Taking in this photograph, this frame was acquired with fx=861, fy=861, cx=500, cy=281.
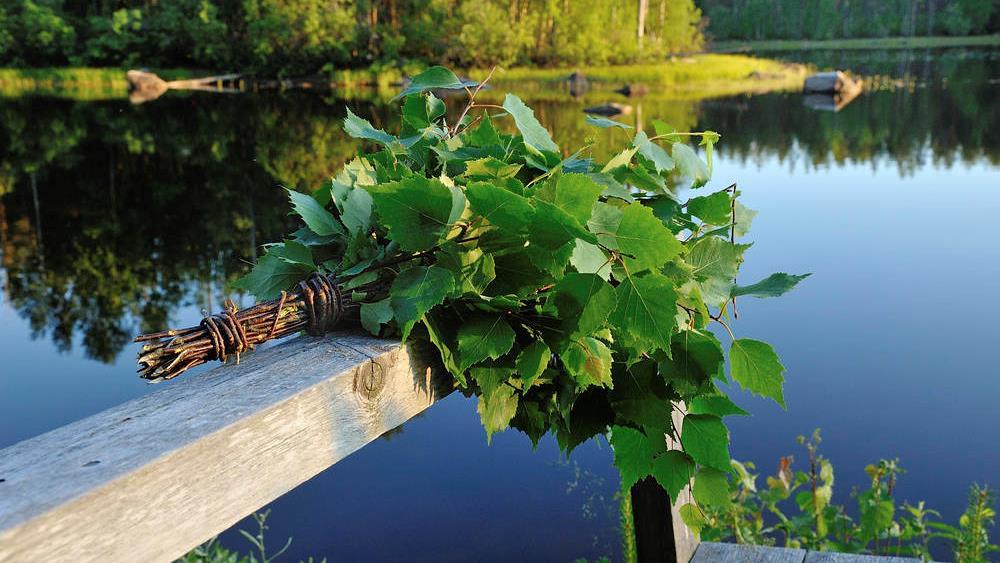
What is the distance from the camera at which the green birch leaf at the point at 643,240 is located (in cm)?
109

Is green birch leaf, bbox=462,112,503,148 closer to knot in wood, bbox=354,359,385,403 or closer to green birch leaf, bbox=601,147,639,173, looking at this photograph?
green birch leaf, bbox=601,147,639,173

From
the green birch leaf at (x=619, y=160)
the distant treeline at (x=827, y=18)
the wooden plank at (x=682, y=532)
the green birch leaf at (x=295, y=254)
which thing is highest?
the distant treeline at (x=827, y=18)

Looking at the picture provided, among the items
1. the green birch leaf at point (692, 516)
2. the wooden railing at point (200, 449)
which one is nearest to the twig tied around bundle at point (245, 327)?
the wooden railing at point (200, 449)

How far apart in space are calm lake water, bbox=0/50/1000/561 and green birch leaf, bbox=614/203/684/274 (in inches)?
17.7

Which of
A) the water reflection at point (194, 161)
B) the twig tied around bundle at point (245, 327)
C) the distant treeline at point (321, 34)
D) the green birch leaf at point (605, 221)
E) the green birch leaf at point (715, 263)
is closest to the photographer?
the twig tied around bundle at point (245, 327)

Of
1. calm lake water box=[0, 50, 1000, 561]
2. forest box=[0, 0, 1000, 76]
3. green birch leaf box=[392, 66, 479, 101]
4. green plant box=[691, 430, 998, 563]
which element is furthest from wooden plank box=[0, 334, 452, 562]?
forest box=[0, 0, 1000, 76]

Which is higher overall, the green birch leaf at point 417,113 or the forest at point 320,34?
the forest at point 320,34

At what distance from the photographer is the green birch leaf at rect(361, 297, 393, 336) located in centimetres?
113

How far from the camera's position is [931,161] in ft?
50.0

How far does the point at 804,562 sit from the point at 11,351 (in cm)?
748

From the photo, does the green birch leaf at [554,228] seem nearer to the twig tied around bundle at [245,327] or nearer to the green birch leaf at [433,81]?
the twig tied around bundle at [245,327]

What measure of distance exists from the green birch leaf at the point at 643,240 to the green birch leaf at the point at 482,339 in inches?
7.4

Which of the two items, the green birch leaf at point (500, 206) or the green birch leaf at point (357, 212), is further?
the green birch leaf at point (357, 212)

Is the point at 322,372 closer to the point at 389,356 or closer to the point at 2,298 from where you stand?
the point at 389,356
